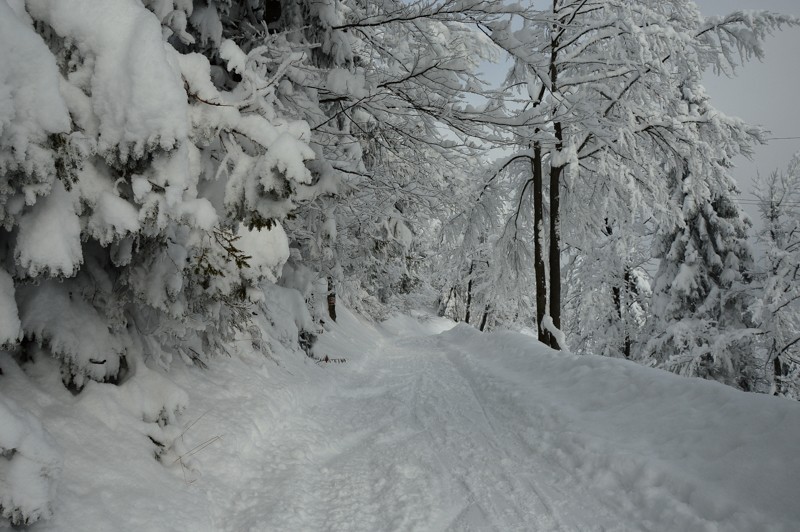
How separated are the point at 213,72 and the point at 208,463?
362 centimetres

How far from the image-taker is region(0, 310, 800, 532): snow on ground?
286cm

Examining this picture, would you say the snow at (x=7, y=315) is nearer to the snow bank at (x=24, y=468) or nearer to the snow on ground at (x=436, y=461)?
the snow bank at (x=24, y=468)

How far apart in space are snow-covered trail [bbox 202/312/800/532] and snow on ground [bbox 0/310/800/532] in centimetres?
2

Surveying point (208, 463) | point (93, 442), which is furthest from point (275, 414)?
point (93, 442)

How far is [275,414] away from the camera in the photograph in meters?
5.23

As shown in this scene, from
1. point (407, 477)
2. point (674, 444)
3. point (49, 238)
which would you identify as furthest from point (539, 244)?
point (49, 238)

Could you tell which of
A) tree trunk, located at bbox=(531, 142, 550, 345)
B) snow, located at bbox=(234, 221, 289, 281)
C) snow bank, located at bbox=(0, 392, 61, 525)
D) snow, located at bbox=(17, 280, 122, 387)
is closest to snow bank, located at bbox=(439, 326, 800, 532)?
snow, located at bbox=(234, 221, 289, 281)

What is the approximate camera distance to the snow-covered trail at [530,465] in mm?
3141

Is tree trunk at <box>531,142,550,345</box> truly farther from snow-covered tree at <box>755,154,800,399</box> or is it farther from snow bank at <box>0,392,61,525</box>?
snow bank at <box>0,392,61,525</box>

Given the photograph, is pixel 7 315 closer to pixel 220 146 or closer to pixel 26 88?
pixel 26 88

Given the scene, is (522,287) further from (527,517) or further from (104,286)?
(104,286)

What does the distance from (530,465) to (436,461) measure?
0.91m

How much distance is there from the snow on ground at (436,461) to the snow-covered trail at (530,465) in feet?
0.05

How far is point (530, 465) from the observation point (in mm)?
4215
